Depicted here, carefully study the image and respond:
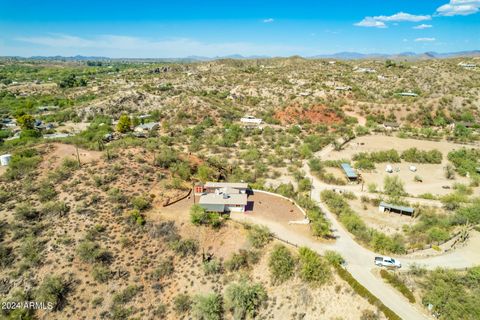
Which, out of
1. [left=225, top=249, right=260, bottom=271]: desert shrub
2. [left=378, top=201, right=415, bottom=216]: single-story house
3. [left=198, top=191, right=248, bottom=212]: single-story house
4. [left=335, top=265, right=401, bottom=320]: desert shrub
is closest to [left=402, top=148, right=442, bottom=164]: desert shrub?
[left=378, top=201, right=415, bottom=216]: single-story house

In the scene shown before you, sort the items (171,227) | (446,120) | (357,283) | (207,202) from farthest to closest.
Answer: (446,120)
(207,202)
(171,227)
(357,283)

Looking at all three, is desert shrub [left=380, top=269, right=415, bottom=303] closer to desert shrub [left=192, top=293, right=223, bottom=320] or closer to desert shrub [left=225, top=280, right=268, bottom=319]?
desert shrub [left=225, top=280, right=268, bottom=319]

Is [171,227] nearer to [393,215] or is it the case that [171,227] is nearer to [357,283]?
[357,283]

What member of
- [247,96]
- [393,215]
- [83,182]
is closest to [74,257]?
[83,182]

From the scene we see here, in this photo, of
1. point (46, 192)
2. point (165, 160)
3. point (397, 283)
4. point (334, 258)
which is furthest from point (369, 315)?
point (46, 192)

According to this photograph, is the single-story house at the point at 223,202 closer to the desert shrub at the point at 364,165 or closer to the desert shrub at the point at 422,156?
the desert shrub at the point at 364,165

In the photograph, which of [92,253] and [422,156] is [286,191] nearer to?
[92,253]
